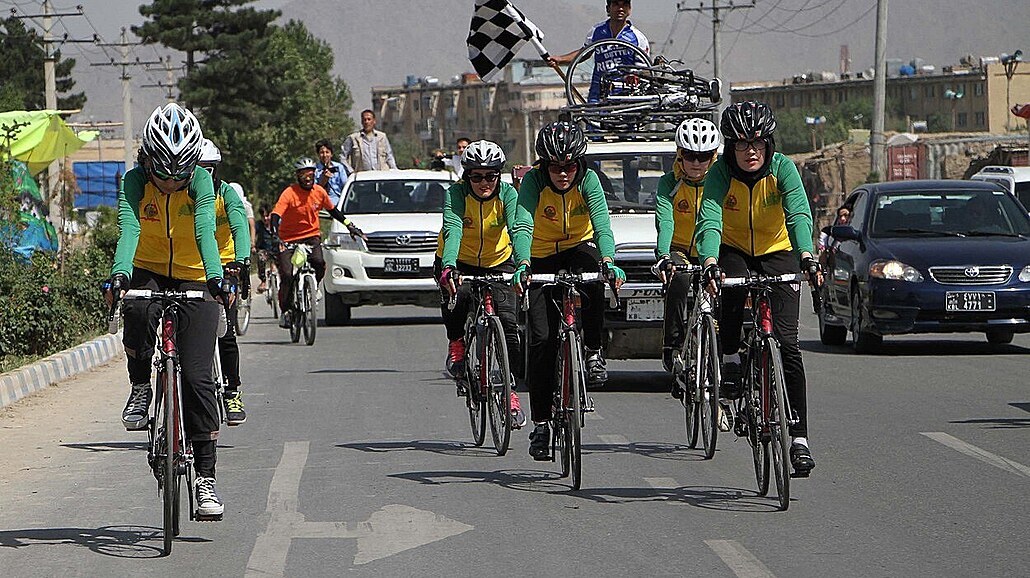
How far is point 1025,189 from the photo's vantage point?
27.3 meters

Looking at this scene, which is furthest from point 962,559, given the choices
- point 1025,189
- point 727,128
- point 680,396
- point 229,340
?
point 1025,189

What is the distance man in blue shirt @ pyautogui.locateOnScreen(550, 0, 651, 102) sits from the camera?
16141 millimetres

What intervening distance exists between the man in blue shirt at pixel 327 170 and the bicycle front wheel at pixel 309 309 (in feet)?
9.94

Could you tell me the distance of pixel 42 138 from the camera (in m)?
28.5

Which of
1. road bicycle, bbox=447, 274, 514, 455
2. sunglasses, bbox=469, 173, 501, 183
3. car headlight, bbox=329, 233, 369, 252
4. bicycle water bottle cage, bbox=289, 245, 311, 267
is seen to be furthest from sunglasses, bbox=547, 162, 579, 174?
car headlight, bbox=329, 233, 369, 252

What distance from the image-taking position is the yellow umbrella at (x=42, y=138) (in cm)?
2800

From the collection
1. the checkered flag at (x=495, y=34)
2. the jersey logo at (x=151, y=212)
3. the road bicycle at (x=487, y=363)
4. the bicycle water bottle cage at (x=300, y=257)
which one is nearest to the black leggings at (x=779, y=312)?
the road bicycle at (x=487, y=363)

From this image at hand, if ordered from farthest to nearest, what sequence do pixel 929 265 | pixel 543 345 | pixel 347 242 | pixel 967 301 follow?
pixel 347 242 < pixel 929 265 < pixel 967 301 < pixel 543 345

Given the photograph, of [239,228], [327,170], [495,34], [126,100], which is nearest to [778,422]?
[239,228]

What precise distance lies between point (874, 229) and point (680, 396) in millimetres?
7799

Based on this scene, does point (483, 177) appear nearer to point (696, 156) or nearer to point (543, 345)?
point (543, 345)

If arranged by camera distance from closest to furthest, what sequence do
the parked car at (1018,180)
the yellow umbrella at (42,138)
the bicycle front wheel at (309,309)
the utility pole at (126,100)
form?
the bicycle front wheel at (309,309) < the parked car at (1018,180) < the yellow umbrella at (42,138) < the utility pole at (126,100)

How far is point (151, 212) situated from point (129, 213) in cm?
13

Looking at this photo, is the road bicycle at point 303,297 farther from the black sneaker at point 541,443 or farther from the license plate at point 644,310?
the black sneaker at point 541,443
